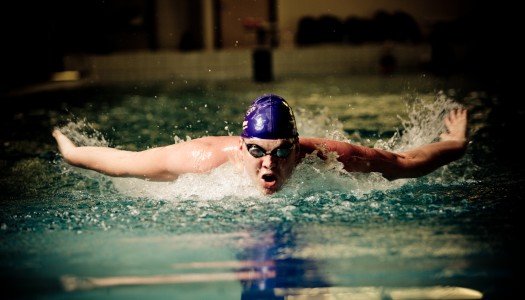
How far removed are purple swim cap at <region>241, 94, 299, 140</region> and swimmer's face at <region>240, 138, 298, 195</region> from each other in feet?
0.12

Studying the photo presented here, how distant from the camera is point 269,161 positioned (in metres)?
3.57

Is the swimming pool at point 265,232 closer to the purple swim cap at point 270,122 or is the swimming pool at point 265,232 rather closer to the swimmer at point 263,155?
the swimmer at point 263,155

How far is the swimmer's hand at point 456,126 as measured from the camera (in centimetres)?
442

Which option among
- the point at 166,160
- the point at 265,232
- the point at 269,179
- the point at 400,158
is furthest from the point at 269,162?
the point at 400,158

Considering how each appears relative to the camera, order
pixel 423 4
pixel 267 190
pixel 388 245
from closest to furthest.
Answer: pixel 388 245 → pixel 267 190 → pixel 423 4

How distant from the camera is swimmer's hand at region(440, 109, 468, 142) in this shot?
4.42 meters

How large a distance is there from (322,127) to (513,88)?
5526 millimetres

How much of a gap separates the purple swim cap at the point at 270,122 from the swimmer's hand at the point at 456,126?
1.36 meters

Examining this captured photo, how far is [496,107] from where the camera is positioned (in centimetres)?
840

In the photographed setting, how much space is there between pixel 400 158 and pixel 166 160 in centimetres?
145

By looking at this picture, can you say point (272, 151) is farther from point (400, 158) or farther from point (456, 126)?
point (456, 126)

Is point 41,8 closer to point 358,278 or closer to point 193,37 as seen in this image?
point 193,37

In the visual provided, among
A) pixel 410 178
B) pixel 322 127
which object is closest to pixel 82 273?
pixel 410 178

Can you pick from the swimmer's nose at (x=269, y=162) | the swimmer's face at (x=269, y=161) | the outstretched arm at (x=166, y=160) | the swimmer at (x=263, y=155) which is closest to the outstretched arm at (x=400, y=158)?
the swimmer at (x=263, y=155)
